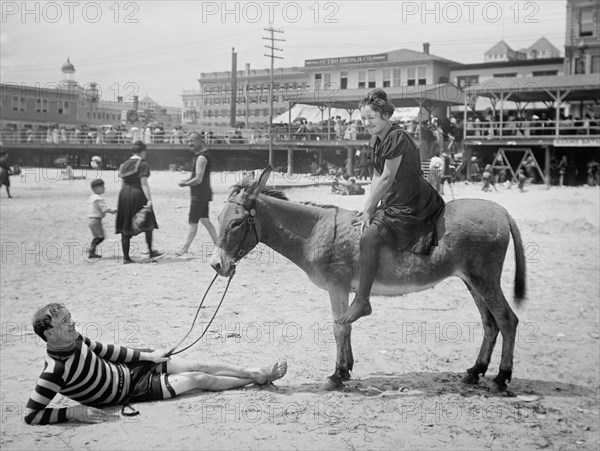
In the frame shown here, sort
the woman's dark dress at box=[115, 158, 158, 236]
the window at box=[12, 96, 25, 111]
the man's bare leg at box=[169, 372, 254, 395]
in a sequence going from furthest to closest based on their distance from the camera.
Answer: the window at box=[12, 96, 25, 111] < the woman's dark dress at box=[115, 158, 158, 236] < the man's bare leg at box=[169, 372, 254, 395]

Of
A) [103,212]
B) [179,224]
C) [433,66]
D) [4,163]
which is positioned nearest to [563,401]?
[103,212]

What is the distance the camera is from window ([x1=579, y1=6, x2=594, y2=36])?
159 feet

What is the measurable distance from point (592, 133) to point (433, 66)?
71.4ft

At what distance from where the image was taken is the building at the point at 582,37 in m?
47.7

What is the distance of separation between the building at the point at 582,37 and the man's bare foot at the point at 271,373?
47187 millimetres

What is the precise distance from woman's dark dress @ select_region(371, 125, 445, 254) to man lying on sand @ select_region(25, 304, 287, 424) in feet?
5.08

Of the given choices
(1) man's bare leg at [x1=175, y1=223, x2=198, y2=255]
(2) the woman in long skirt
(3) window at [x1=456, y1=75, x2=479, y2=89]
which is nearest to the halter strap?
(2) the woman in long skirt

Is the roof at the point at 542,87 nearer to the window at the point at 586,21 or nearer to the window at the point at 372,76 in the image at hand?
the window at the point at 586,21

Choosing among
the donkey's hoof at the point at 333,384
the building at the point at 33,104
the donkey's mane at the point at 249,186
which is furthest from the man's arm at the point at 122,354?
the building at the point at 33,104

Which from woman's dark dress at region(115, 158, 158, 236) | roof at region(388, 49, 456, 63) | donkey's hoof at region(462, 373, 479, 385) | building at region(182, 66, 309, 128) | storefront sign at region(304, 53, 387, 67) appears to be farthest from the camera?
storefront sign at region(304, 53, 387, 67)

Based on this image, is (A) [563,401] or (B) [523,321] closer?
(A) [563,401]

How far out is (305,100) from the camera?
32.6m

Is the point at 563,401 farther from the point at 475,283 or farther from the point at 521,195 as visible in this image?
the point at 521,195

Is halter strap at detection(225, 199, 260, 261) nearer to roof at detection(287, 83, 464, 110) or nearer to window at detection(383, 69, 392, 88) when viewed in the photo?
roof at detection(287, 83, 464, 110)
